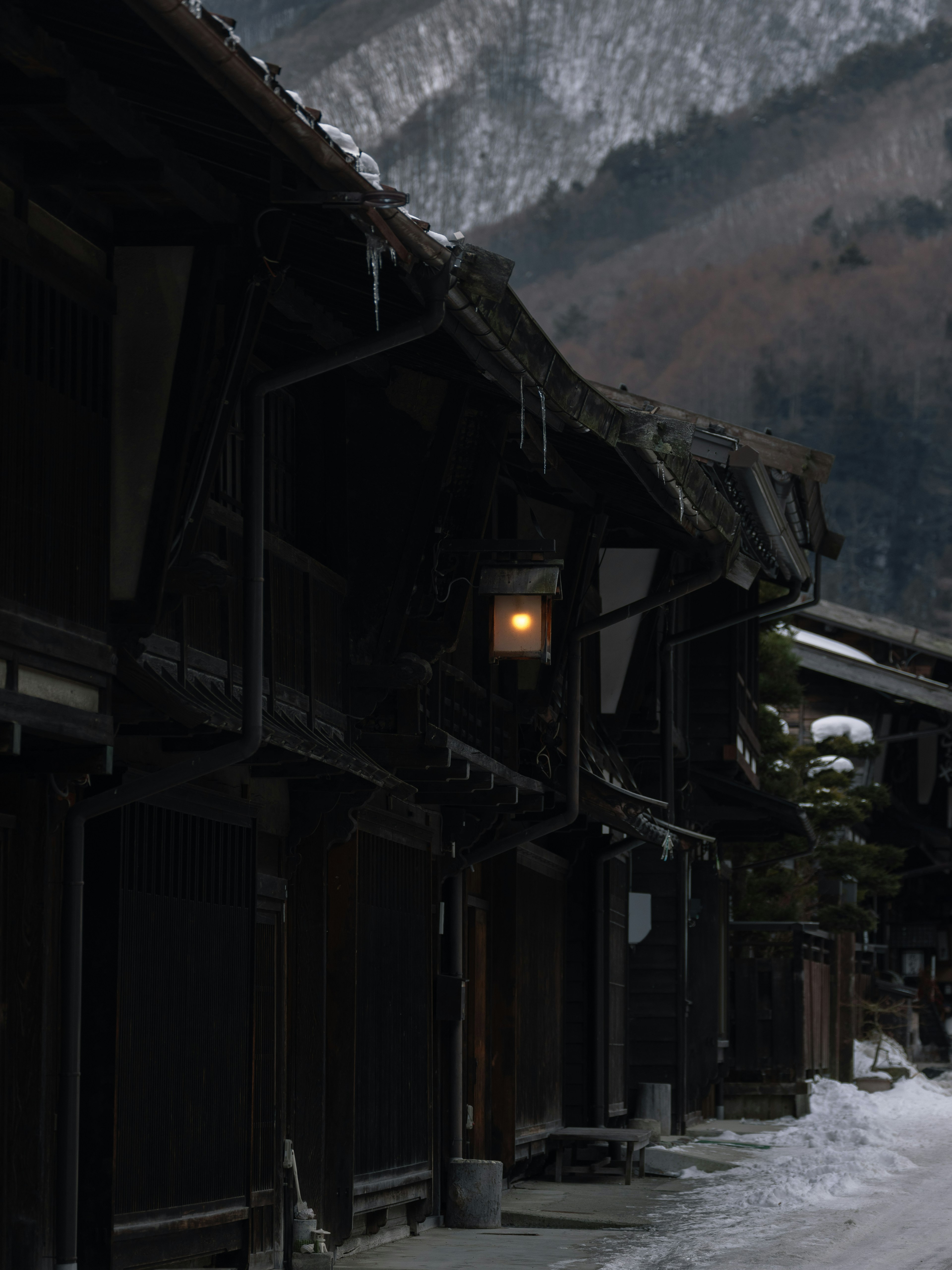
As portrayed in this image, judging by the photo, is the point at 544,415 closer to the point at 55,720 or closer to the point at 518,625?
the point at 518,625

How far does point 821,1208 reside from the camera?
50.3 ft

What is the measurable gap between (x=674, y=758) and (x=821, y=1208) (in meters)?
6.65

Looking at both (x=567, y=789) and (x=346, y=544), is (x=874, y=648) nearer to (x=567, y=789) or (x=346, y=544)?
(x=567, y=789)

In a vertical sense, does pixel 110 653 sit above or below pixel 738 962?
above

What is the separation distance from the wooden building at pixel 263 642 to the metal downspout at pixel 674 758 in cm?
234

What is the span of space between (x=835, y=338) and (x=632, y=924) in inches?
5846

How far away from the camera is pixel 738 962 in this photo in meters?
26.7

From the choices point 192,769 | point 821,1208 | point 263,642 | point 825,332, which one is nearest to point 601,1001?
point 821,1208

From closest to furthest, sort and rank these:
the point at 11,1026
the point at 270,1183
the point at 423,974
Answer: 1. the point at 11,1026
2. the point at 270,1183
3. the point at 423,974

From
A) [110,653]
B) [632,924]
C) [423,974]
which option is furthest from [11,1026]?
[632,924]

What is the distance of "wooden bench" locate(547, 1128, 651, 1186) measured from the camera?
17.3 m

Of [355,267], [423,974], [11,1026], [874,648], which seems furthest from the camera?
[874,648]

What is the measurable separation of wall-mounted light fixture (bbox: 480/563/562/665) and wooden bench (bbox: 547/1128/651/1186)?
5.82 m

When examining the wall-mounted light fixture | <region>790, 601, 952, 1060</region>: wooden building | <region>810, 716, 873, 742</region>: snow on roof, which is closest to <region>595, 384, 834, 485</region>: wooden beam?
the wall-mounted light fixture
